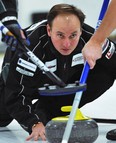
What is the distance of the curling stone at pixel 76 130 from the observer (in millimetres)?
2184

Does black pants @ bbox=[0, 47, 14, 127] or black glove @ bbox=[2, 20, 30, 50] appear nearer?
black glove @ bbox=[2, 20, 30, 50]

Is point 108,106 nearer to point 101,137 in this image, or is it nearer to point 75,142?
point 101,137

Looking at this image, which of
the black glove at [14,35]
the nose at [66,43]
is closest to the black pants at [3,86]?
the nose at [66,43]

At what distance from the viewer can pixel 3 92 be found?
274cm

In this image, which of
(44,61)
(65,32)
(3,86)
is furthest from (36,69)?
(3,86)

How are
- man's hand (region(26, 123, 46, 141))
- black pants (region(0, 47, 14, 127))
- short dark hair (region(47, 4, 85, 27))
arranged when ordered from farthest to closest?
black pants (region(0, 47, 14, 127)) → short dark hair (region(47, 4, 85, 27)) → man's hand (region(26, 123, 46, 141))

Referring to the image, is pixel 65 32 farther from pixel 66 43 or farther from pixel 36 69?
pixel 36 69

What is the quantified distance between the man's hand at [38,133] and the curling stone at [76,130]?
128mm

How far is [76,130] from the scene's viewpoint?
2182 millimetres

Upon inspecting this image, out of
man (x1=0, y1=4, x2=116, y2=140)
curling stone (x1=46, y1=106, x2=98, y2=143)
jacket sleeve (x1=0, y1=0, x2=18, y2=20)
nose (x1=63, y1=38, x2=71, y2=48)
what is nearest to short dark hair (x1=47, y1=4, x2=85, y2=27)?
man (x1=0, y1=4, x2=116, y2=140)

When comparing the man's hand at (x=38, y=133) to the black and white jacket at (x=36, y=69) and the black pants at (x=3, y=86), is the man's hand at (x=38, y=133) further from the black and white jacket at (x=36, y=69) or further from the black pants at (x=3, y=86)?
the black pants at (x=3, y=86)

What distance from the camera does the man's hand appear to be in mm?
2379

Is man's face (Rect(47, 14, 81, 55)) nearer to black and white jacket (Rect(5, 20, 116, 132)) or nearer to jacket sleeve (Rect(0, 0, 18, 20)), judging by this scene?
black and white jacket (Rect(5, 20, 116, 132))

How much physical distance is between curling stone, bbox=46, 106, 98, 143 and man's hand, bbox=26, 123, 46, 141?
0.13m
